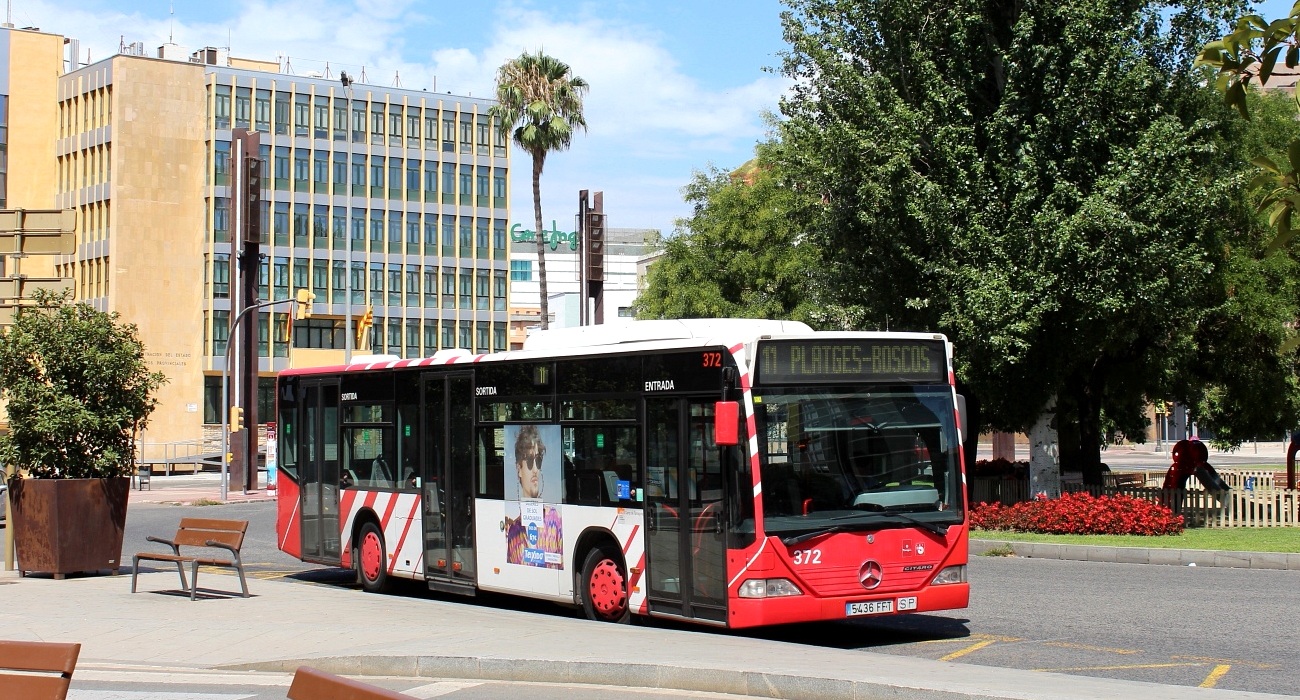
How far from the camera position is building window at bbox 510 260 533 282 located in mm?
156500

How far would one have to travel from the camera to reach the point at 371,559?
17719 millimetres

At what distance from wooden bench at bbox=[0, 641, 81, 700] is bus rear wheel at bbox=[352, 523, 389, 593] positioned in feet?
38.5

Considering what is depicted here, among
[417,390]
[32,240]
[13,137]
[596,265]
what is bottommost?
[417,390]

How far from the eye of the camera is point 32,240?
1728 centimetres

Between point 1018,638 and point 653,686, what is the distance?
4224 millimetres

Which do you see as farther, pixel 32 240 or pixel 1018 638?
pixel 32 240

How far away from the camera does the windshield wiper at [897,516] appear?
1249cm

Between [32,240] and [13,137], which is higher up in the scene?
[13,137]

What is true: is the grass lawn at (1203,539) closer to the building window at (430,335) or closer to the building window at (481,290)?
the building window at (430,335)

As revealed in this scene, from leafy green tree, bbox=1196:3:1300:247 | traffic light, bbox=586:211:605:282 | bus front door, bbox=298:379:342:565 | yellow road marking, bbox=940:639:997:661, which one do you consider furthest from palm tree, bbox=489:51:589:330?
leafy green tree, bbox=1196:3:1300:247

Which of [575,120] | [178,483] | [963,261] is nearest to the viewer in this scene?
[963,261]

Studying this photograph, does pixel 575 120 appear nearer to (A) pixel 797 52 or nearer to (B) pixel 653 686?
(A) pixel 797 52

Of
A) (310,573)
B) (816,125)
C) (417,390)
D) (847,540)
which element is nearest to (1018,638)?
(847,540)

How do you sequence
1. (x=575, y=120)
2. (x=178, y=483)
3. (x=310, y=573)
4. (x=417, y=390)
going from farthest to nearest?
(x=178, y=483)
(x=575, y=120)
(x=310, y=573)
(x=417, y=390)
